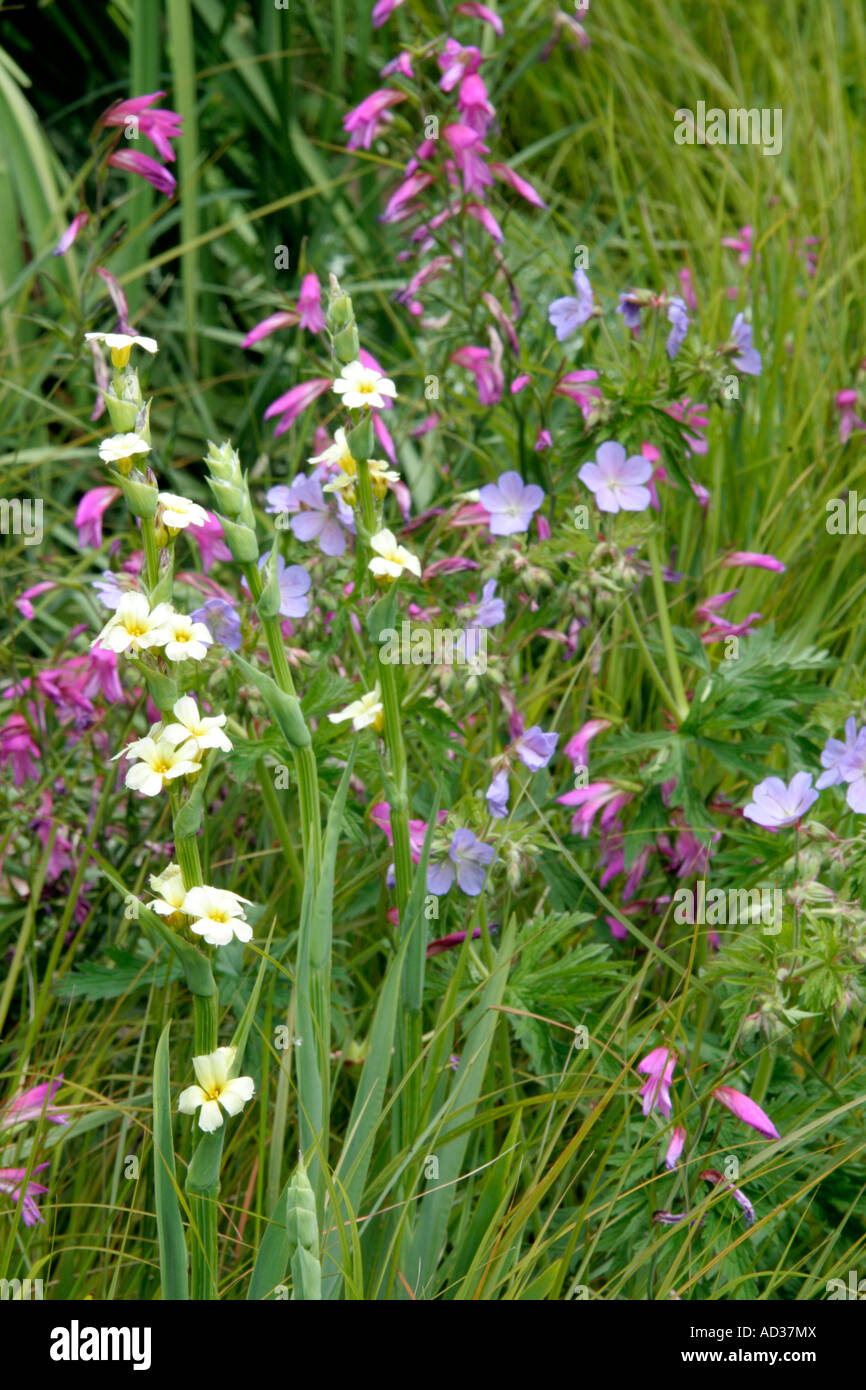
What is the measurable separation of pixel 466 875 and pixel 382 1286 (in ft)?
1.37

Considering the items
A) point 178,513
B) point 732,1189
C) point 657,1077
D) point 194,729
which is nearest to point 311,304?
point 178,513

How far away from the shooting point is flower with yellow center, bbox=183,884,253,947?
953 mm

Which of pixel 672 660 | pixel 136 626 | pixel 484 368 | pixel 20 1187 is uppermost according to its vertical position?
pixel 484 368

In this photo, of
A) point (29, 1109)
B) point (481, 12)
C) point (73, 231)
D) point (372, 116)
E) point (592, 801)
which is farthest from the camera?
point (481, 12)

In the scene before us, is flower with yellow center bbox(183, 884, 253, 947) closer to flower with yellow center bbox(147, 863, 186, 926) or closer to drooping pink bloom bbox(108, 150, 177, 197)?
flower with yellow center bbox(147, 863, 186, 926)

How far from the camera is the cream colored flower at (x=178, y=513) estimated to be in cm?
99

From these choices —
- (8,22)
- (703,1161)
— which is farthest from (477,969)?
(8,22)

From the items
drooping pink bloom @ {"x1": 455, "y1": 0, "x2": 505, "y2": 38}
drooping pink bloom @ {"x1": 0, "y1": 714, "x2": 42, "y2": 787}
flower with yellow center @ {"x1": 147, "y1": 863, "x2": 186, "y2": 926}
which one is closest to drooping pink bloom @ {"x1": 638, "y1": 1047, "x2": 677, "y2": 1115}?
flower with yellow center @ {"x1": 147, "y1": 863, "x2": 186, "y2": 926}

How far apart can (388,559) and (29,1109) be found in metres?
0.73

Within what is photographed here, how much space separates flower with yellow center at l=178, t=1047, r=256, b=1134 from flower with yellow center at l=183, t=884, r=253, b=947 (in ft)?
0.35

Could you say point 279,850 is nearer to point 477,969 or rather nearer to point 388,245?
point 477,969

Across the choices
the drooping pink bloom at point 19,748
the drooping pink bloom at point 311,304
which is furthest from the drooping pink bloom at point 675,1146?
the drooping pink bloom at point 311,304

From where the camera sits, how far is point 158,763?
979 millimetres

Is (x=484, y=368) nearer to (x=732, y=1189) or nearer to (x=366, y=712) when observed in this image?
(x=366, y=712)
